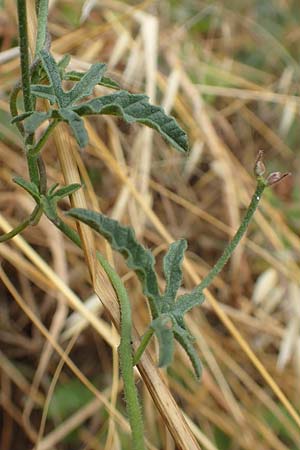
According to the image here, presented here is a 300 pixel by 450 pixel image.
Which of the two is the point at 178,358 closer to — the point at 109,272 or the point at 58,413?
the point at 58,413

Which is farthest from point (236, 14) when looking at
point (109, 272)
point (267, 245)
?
point (109, 272)

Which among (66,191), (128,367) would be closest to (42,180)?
(66,191)

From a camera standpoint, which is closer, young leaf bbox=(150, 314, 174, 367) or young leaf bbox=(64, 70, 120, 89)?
young leaf bbox=(150, 314, 174, 367)

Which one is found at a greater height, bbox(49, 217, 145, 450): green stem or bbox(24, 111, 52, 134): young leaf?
bbox(24, 111, 52, 134): young leaf

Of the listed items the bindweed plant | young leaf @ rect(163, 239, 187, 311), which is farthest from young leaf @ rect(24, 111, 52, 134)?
young leaf @ rect(163, 239, 187, 311)

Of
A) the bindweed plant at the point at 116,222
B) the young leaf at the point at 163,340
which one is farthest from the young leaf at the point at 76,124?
the young leaf at the point at 163,340

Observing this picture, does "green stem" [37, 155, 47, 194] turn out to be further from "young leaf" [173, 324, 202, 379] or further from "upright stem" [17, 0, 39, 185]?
"young leaf" [173, 324, 202, 379]

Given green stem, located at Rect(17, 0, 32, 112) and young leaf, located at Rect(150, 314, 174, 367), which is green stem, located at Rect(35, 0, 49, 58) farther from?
young leaf, located at Rect(150, 314, 174, 367)

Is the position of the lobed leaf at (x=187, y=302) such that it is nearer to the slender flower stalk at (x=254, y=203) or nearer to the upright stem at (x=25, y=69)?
the slender flower stalk at (x=254, y=203)

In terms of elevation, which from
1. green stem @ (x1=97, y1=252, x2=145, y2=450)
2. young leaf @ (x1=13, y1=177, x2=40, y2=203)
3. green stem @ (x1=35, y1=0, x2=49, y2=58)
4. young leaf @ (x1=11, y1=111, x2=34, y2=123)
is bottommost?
green stem @ (x1=97, y1=252, x2=145, y2=450)

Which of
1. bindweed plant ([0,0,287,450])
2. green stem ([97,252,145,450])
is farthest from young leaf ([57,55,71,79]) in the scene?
green stem ([97,252,145,450])
